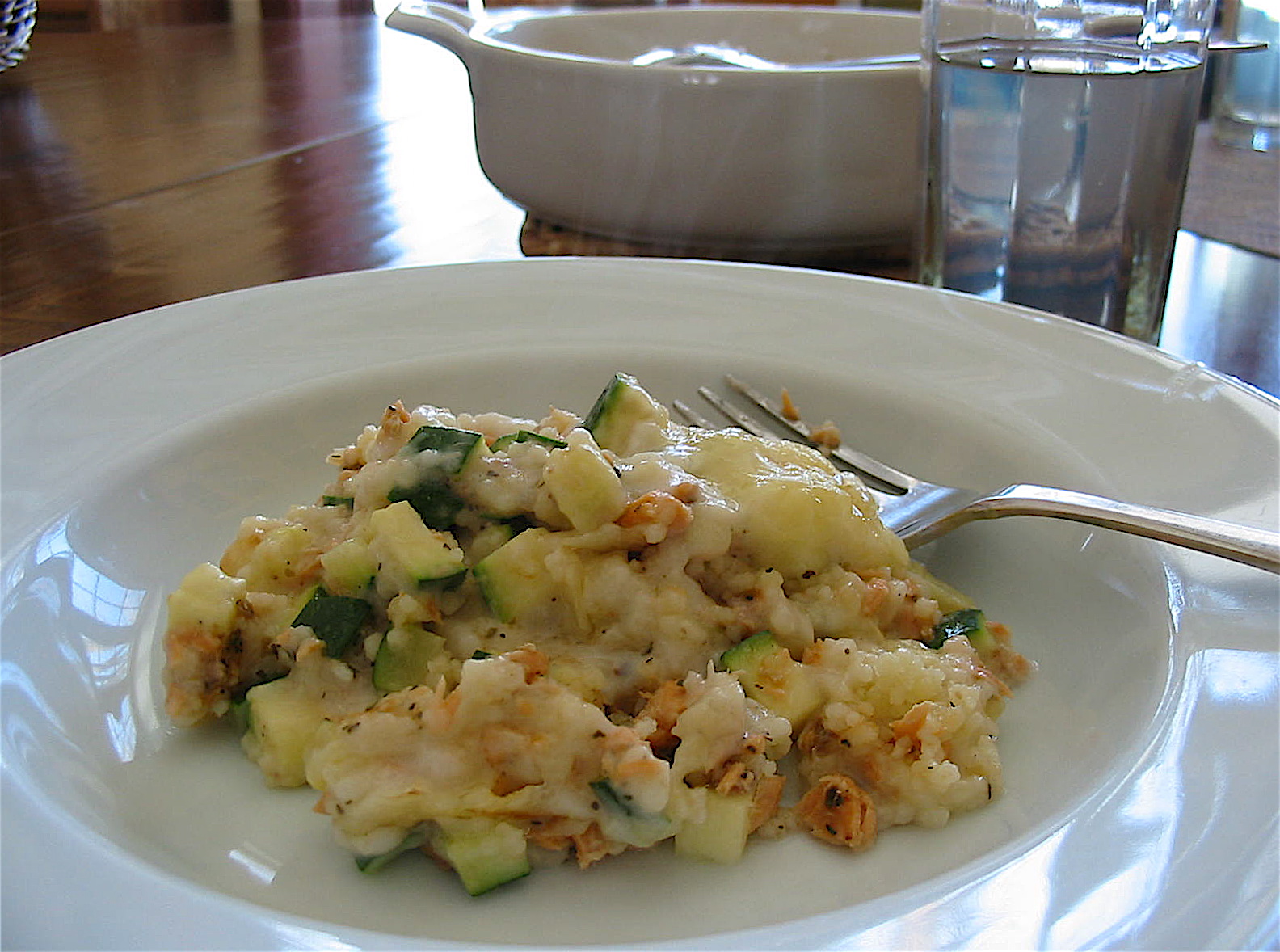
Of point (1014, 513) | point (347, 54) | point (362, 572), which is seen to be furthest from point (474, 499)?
point (347, 54)

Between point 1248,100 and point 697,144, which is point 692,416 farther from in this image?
point 1248,100

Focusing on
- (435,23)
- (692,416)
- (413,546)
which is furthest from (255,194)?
(413,546)

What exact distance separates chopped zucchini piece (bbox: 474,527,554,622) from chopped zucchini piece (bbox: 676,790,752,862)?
9.7 inches

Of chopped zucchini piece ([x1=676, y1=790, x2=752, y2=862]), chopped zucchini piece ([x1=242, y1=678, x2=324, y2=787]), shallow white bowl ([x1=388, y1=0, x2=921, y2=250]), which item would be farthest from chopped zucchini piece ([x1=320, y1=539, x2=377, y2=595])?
shallow white bowl ([x1=388, y1=0, x2=921, y2=250])

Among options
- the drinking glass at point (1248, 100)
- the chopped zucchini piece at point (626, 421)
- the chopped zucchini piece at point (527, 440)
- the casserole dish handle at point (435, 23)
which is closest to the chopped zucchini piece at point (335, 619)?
the chopped zucchini piece at point (527, 440)

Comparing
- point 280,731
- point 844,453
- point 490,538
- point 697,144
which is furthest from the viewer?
point 697,144

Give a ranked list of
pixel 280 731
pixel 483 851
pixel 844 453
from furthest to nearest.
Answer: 1. pixel 844 453
2. pixel 280 731
3. pixel 483 851

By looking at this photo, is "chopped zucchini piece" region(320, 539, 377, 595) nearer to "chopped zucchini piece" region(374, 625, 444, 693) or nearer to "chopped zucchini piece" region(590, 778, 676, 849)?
"chopped zucchini piece" region(374, 625, 444, 693)

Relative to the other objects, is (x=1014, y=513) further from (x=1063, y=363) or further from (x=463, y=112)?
(x=463, y=112)

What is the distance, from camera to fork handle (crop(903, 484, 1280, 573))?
1006 millimetres

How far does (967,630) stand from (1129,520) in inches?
7.2

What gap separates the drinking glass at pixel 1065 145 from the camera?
5.42 ft

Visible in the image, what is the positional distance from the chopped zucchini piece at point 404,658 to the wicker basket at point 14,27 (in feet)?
8.83

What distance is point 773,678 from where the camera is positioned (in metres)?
1.03
